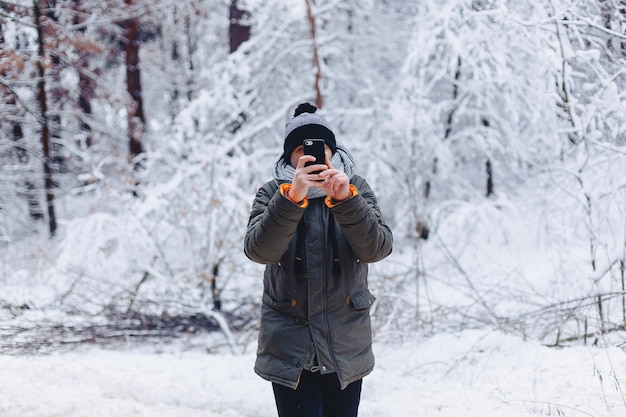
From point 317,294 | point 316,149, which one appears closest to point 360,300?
point 317,294

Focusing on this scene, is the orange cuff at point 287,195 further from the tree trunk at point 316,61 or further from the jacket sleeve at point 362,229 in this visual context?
the tree trunk at point 316,61

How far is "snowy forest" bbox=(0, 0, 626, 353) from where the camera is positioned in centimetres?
451

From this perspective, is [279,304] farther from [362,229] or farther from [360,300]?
[362,229]

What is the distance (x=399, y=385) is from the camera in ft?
11.7

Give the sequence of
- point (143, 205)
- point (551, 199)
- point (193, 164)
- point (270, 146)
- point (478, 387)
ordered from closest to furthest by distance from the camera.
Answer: point (478, 387) < point (551, 199) < point (143, 205) < point (193, 164) < point (270, 146)

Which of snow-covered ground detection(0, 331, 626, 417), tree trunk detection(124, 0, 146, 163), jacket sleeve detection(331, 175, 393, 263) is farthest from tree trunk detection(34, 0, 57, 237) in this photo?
jacket sleeve detection(331, 175, 393, 263)

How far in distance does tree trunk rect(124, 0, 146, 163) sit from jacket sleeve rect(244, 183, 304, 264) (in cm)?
1048

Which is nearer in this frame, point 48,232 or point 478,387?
point 478,387

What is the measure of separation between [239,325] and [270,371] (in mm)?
4334

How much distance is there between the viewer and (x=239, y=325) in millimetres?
6125

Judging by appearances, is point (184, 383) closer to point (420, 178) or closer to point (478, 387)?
point (478, 387)

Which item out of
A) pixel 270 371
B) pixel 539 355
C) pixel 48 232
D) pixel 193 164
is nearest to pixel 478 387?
pixel 539 355

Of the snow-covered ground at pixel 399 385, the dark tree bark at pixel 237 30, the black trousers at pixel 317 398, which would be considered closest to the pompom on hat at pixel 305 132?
the black trousers at pixel 317 398

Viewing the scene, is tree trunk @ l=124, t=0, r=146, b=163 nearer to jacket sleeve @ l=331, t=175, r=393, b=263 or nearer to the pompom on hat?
the pompom on hat
